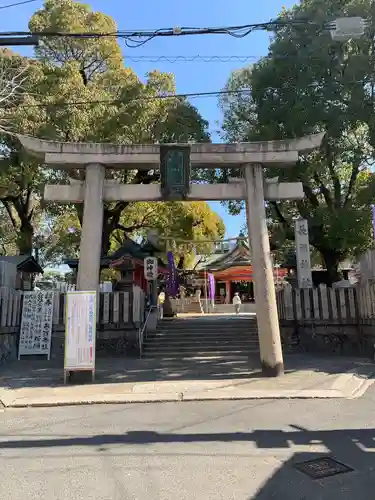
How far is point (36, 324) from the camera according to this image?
13.1 metres

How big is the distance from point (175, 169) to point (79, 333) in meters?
4.49

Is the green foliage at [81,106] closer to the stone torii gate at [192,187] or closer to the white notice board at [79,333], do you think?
the stone torii gate at [192,187]

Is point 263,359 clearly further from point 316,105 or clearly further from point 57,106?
point 57,106

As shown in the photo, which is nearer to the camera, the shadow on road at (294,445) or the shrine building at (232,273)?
the shadow on road at (294,445)

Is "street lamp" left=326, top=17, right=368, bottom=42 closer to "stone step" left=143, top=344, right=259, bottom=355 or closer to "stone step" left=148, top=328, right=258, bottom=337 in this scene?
"stone step" left=143, top=344, right=259, bottom=355

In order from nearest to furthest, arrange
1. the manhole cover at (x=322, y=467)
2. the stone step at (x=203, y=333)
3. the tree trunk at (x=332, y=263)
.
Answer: the manhole cover at (x=322, y=467)
the stone step at (x=203, y=333)
the tree trunk at (x=332, y=263)

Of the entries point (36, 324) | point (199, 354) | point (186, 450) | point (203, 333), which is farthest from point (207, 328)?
point (186, 450)

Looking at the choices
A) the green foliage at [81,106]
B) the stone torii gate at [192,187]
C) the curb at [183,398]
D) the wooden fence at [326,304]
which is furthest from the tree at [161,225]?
the curb at [183,398]

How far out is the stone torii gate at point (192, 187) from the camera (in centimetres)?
1012

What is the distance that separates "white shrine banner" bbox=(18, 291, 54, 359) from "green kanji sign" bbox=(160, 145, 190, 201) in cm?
561

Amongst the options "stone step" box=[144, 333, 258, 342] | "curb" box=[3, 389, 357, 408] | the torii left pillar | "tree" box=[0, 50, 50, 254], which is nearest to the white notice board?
the torii left pillar

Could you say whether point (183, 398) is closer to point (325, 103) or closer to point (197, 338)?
point (197, 338)

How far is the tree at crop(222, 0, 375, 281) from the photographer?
14.8m

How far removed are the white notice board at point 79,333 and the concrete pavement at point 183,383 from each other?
1.66 ft
